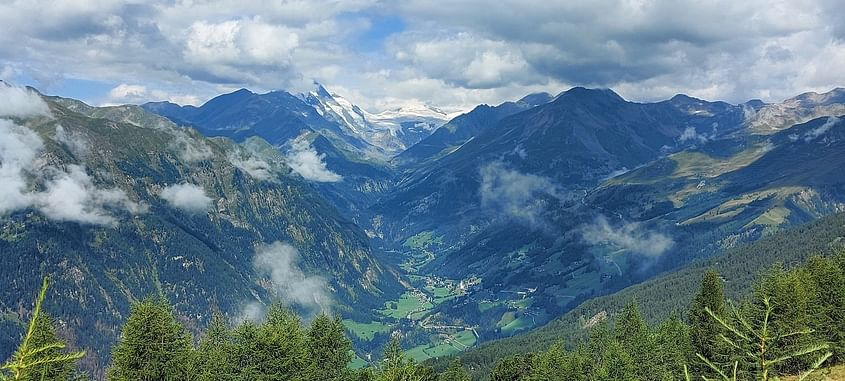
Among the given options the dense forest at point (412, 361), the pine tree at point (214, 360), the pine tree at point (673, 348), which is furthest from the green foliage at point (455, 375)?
the pine tree at point (214, 360)

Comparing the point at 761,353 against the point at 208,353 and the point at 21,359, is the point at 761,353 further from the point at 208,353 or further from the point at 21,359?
the point at 208,353

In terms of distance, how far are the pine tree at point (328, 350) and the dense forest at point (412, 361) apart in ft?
0.44

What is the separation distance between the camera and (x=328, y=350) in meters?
75.8

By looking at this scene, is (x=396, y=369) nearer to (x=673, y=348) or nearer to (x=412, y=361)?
(x=412, y=361)

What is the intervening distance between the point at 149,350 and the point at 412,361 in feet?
96.2

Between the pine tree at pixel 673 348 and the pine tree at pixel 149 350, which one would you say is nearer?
the pine tree at pixel 149 350

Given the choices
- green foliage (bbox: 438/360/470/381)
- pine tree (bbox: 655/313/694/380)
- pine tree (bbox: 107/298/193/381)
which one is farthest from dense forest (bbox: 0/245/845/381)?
green foliage (bbox: 438/360/470/381)

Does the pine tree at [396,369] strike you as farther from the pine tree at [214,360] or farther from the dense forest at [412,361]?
the pine tree at [214,360]

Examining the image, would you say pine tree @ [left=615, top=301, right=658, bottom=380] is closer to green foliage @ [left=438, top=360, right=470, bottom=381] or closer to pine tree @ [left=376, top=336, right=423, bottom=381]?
green foliage @ [left=438, top=360, right=470, bottom=381]

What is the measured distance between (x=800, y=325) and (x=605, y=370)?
24216mm

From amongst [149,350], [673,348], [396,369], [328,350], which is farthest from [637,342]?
[149,350]

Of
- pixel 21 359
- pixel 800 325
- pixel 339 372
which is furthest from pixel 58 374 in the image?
pixel 800 325

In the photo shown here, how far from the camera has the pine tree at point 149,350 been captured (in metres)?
54.8

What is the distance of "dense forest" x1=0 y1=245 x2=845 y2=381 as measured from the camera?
56031 millimetres
